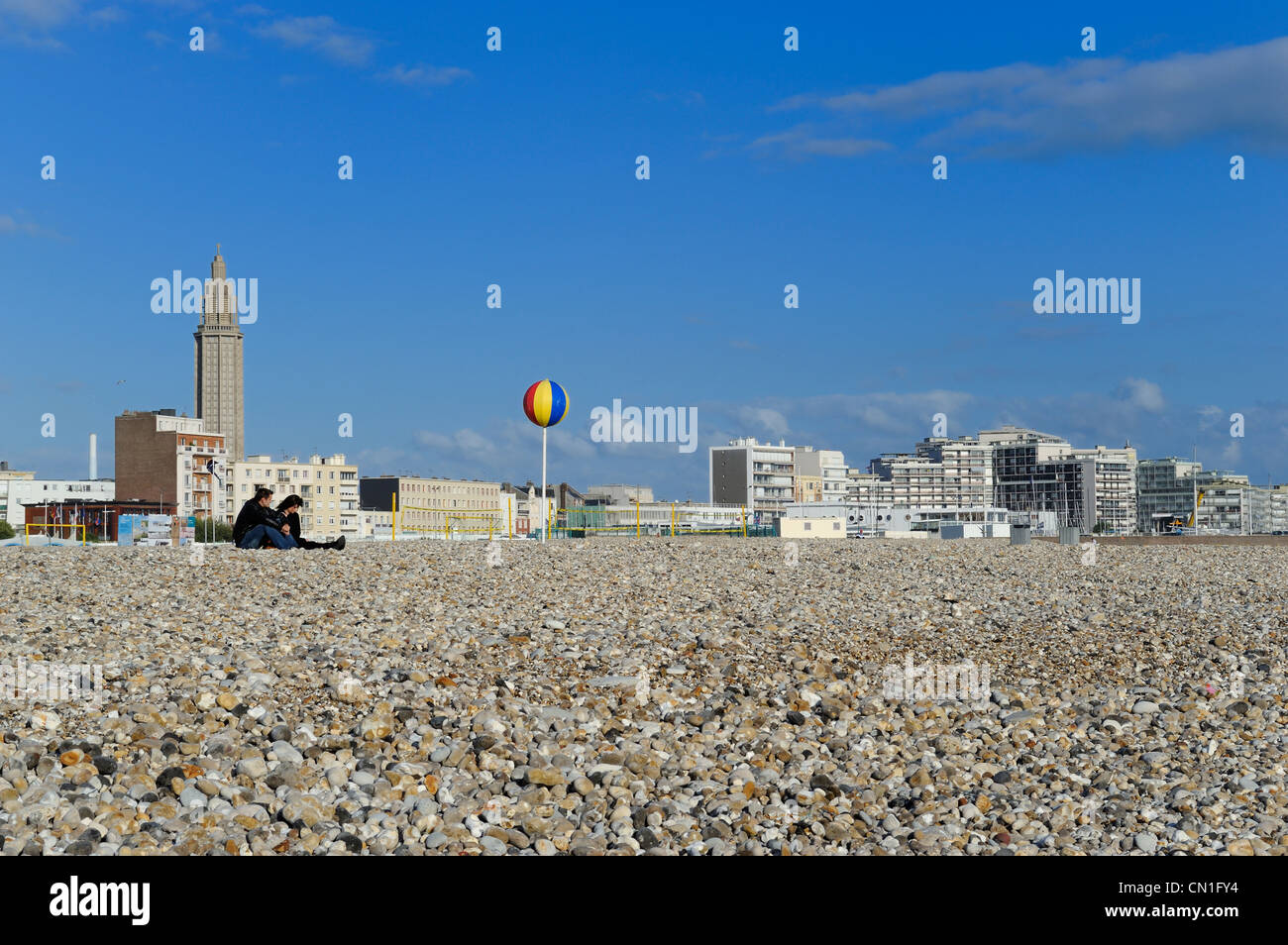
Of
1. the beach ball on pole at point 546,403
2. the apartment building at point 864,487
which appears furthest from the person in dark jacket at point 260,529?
the apartment building at point 864,487

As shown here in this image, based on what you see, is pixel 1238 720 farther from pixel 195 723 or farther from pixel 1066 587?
pixel 1066 587

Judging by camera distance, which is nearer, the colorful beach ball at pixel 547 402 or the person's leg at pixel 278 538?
the person's leg at pixel 278 538

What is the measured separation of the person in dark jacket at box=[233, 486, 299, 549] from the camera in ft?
62.0

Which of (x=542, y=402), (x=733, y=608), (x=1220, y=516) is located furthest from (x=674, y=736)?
(x=1220, y=516)

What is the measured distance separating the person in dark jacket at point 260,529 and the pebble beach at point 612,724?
338 cm

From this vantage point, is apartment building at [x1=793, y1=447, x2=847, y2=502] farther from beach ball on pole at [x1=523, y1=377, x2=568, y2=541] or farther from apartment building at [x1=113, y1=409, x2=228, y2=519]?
beach ball on pole at [x1=523, y1=377, x2=568, y2=541]

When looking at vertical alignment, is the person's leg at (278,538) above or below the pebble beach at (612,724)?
above

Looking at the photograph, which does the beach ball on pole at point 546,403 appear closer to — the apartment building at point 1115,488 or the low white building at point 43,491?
the low white building at point 43,491

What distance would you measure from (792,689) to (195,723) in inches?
175

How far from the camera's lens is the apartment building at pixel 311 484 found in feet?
465

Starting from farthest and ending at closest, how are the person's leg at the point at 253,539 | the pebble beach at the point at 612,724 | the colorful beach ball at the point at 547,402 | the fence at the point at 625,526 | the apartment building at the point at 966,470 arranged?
the apartment building at the point at 966,470
the fence at the point at 625,526
the colorful beach ball at the point at 547,402
the person's leg at the point at 253,539
the pebble beach at the point at 612,724

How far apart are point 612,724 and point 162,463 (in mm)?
127492

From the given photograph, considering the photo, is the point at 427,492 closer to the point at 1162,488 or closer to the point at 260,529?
the point at 1162,488

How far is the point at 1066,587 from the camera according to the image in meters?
18.4
